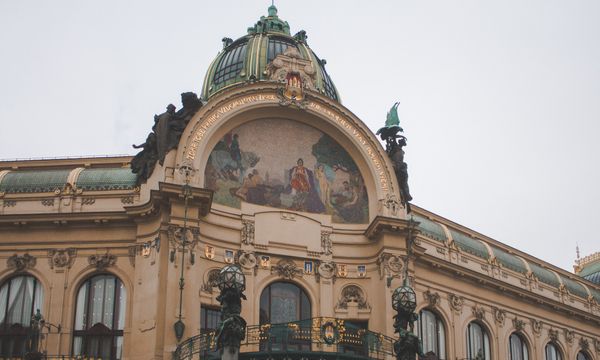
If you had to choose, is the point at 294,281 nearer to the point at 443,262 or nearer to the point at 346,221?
the point at 346,221

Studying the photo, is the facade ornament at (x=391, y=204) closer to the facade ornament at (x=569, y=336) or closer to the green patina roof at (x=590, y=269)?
the facade ornament at (x=569, y=336)

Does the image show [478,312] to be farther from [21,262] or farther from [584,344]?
[21,262]

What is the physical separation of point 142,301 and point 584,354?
28161 millimetres

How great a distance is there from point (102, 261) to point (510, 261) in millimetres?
22433

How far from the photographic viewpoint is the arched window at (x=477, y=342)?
145 feet

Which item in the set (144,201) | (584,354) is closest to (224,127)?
(144,201)

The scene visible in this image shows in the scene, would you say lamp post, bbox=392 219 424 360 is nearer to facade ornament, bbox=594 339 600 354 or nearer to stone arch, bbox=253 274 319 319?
stone arch, bbox=253 274 319 319

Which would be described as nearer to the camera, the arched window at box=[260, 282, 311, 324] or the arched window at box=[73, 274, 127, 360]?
the arched window at box=[73, 274, 127, 360]

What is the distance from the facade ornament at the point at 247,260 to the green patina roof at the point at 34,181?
8.01 meters

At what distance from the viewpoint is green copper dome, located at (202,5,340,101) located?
49219 mm

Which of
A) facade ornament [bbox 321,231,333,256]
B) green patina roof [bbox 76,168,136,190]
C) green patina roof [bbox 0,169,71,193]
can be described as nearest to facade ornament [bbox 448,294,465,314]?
facade ornament [bbox 321,231,333,256]

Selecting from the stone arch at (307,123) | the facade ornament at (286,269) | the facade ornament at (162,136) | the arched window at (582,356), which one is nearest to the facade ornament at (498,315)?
the arched window at (582,356)

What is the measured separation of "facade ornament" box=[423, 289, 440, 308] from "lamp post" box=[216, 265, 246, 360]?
718 inches

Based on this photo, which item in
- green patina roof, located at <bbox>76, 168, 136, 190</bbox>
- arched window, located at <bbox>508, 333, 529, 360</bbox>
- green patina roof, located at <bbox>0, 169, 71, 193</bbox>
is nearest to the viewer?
green patina roof, located at <bbox>76, 168, 136, 190</bbox>
